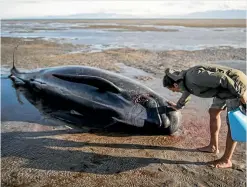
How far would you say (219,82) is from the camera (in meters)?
4.98

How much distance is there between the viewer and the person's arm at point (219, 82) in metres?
4.94

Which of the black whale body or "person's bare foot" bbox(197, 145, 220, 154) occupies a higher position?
the black whale body

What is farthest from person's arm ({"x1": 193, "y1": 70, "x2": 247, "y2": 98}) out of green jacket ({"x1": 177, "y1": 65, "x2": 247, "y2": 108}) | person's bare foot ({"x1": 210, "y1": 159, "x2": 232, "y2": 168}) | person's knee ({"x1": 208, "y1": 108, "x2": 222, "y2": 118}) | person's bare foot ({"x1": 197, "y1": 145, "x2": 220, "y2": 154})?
person's bare foot ({"x1": 197, "y1": 145, "x2": 220, "y2": 154})

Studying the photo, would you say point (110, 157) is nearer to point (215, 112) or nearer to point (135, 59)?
point (215, 112)

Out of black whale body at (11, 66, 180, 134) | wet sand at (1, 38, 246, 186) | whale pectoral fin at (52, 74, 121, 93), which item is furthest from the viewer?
whale pectoral fin at (52, 74, 121, 93)

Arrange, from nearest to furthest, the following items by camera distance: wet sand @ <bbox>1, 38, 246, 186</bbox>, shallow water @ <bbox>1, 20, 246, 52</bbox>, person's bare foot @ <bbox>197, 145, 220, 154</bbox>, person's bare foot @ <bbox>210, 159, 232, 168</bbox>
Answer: wet sand @ <bbox>1, 38, 246, 186</bbox> → person's bare foot @ <bbox>210, 159, 232, 168</bbox> → person's bare foot @ <bbox>197, 145, 220, 154</bbox> → shallow water @ <bbox>1, 20, 246, 52</bbox>

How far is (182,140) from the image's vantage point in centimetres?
613

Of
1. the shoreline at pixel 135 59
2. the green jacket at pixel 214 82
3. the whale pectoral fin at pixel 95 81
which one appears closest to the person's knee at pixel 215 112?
the green jacket at pixel 214 82

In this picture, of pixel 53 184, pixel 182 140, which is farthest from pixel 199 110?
pixel 53 184

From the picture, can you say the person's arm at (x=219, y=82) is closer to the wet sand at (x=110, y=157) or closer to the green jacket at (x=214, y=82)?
the green jacket at (x=214, y=82)

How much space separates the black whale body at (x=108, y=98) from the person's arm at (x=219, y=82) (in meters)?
1.19

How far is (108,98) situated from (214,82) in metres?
2.12

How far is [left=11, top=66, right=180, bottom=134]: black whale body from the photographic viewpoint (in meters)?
6.06

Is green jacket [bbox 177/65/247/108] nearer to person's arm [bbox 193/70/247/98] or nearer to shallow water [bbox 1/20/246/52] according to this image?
person's arm [bbox 193/70/247/98]
